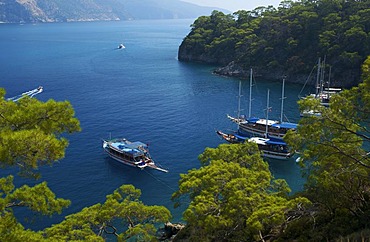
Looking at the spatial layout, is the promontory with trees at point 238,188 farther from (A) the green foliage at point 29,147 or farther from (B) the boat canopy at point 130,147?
(B) the boat canopy at point 130,147

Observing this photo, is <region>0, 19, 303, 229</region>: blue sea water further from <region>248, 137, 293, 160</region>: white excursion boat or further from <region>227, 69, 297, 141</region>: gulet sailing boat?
<region>227, 69, 297, 141</region>: gulet sailing boat

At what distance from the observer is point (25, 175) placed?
31.9 ft

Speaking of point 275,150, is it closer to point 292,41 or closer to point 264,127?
point 264,127

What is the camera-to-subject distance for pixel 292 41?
77875 millimetres

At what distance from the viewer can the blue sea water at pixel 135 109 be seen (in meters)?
34.6

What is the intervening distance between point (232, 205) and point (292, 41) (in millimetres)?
69159

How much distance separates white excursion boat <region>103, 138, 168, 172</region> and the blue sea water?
0.67 metres

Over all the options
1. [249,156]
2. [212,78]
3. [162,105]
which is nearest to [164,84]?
[212,78]

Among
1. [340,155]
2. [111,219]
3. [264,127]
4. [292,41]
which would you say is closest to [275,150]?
[264,127]

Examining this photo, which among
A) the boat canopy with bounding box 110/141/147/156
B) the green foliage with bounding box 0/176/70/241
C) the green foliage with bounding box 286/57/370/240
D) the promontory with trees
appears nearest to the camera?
the green foliage with bounding box 0/176/70/241

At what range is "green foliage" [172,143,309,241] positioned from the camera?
47.5ft

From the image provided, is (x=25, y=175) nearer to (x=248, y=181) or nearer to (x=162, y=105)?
(x=248, y=181)

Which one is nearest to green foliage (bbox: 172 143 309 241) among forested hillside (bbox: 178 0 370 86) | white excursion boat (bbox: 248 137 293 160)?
white excursion boat (bbox: 248 137 293 160)

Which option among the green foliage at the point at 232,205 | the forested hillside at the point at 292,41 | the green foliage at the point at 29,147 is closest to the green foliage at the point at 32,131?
the green foliage at the point at 29,147
